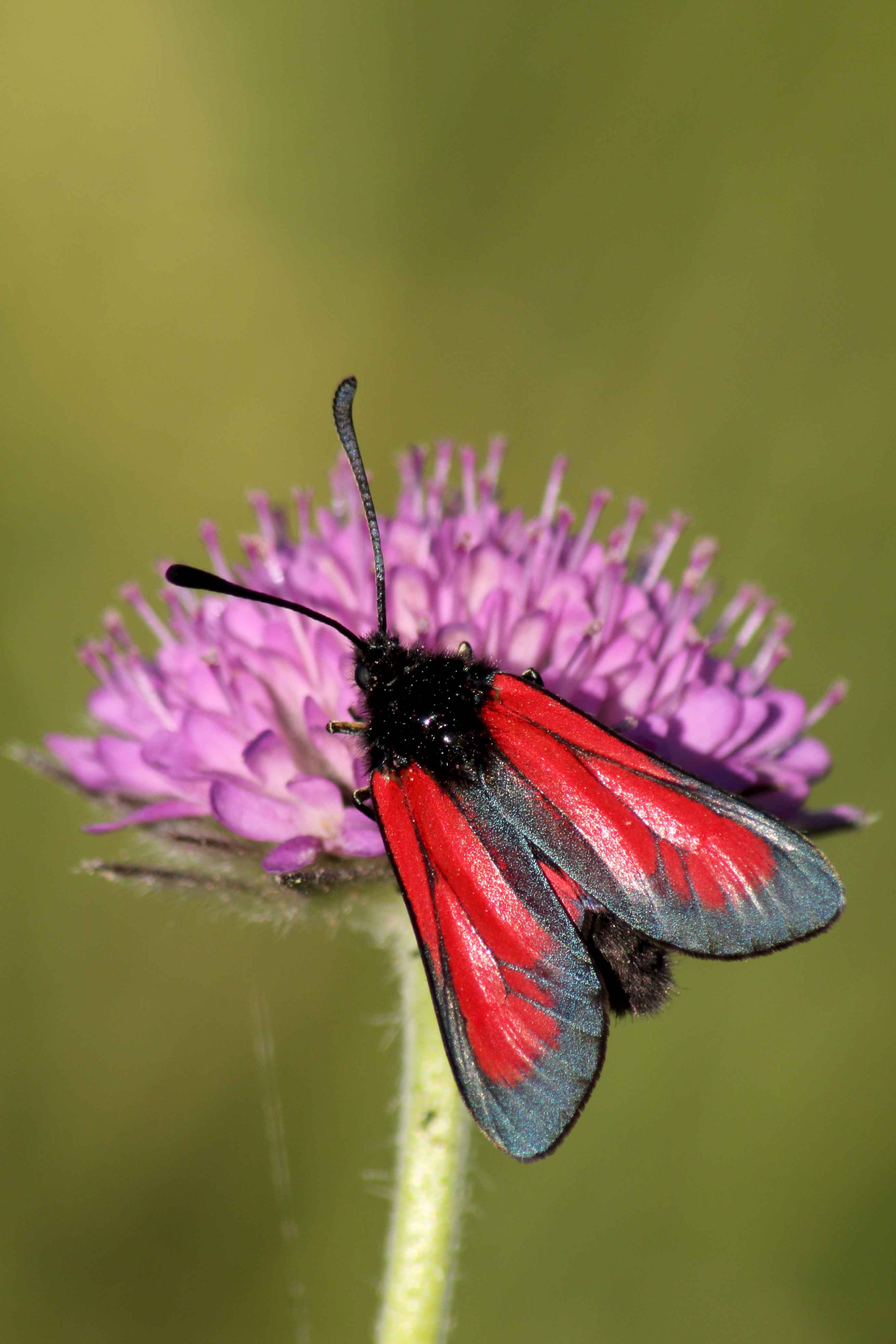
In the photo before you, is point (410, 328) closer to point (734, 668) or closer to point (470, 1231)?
point (734, 668)

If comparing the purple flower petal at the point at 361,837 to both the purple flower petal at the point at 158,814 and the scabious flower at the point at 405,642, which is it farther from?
the purple flower petal at the point at 158,814

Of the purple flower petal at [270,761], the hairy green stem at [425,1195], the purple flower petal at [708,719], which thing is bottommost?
the hairy green stem at [425,1195]

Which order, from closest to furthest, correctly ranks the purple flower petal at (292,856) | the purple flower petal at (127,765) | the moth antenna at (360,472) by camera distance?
the purple flower petal at (292,856), the moth antenna at (360,472), the purple flower petal at (127,765)

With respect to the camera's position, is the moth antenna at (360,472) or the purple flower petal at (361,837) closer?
the purple flower petal at (361,837)

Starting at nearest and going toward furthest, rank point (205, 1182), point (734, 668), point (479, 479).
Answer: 1. point (734, 668)
2. point (479, 479)
3. point (205, 1182)

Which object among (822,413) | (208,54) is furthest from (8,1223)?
(208,54)

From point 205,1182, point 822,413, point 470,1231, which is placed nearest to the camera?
point 470,1231

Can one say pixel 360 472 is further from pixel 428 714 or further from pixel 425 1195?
pixel 425 1195

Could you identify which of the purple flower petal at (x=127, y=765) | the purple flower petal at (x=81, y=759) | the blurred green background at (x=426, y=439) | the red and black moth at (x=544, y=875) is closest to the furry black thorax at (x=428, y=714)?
the red and black moth at (x=544, y=875)

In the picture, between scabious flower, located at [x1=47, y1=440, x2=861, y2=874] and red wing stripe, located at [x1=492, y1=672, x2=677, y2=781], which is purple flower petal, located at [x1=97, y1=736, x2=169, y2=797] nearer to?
scabious flower, located at [x1=47, y1=440, x2=861, y2=874]
